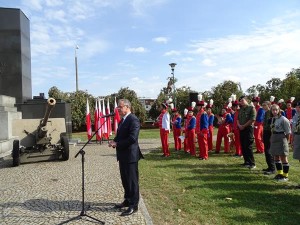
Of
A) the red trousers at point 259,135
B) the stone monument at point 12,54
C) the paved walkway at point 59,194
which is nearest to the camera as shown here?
the paved walkway at point 59,194

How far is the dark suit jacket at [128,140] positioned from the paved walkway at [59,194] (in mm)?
922

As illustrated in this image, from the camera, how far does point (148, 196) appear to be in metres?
6.88

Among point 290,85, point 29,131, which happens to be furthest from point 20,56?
point 290,85

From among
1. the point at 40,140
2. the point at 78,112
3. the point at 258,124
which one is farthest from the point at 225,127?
the point at 78,112

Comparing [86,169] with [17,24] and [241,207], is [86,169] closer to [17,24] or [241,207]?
[241,207]

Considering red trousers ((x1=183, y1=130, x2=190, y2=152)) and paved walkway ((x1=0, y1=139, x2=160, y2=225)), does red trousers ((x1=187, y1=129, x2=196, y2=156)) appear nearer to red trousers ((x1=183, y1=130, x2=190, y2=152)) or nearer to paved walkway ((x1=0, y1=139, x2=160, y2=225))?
red trousers ((x1=183, y1=130, x2=190, y2=152))

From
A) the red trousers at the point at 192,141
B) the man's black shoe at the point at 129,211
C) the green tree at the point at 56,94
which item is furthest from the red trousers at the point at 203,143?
the green tree at the point at 56,94

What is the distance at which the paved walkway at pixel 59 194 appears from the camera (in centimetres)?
548

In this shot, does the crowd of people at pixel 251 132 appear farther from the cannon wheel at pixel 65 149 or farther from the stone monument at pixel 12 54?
the stone monument at pixel 12 54

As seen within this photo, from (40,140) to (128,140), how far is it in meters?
6.72

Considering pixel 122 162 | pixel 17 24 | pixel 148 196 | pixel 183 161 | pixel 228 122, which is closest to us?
pixel 122 162

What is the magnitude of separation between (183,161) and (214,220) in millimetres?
5771

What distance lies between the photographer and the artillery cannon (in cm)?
1134

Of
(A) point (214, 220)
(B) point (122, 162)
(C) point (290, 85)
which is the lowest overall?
(A) point (214, 220)
